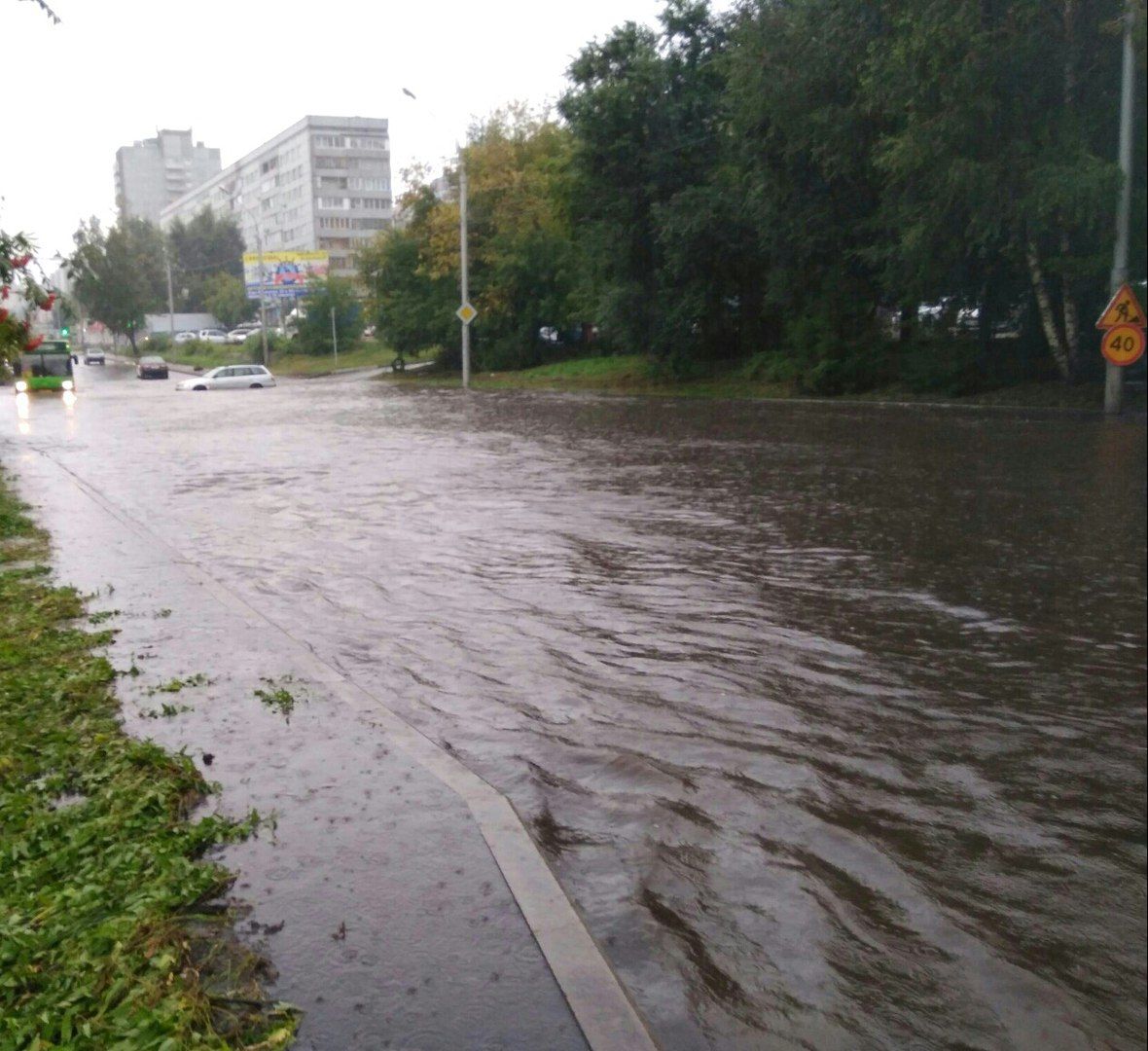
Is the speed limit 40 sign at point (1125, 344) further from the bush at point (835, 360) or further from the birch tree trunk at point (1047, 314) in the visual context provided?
the bush at point (835, 360)

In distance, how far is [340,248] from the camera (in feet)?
419

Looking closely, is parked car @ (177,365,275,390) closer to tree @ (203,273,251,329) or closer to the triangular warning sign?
the triangular warning sign

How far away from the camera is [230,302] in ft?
359

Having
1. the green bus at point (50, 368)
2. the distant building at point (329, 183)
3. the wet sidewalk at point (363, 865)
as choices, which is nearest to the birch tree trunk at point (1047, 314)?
the wet sidewalk at point (363, 865)

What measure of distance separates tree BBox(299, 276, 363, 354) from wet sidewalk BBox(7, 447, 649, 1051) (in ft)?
227

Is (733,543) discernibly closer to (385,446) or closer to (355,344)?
(385,446)

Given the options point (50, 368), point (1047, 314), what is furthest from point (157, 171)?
point (1047, 314)

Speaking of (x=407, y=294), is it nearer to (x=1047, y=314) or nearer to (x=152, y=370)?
(x=152, y=370)

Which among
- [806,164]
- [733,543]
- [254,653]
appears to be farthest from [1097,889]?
[806,164]

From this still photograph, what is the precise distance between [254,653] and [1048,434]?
14.5 metres

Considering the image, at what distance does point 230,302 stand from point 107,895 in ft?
368

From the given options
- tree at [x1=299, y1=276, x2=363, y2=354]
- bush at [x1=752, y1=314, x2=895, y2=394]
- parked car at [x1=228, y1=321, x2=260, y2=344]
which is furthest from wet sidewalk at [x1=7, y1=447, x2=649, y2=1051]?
parked car at [x1=228, y1=321, x2=260, y2=344]

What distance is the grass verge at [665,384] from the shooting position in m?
16.1

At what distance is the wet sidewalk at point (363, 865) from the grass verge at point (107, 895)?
135 mm
